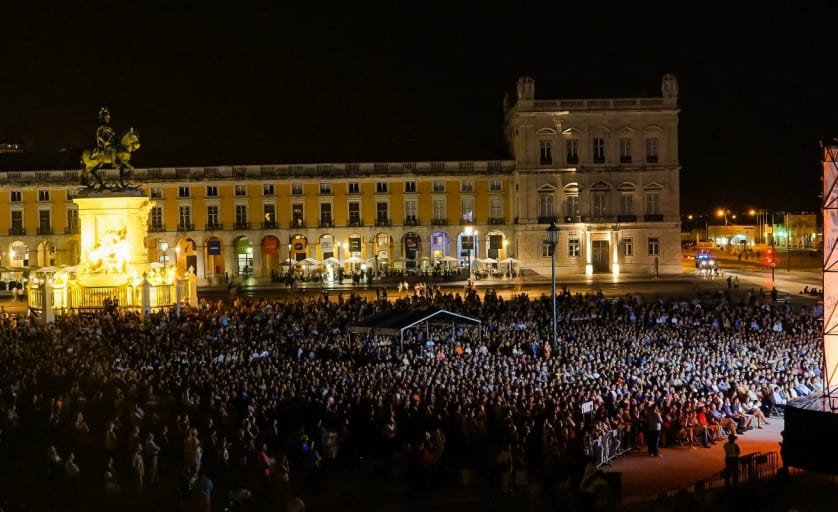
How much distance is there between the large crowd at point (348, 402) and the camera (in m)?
15.8

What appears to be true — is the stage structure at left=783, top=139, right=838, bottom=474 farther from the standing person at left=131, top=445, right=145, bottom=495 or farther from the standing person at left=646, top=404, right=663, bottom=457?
the standing person at left=131, top=445, right=145, bottom=495

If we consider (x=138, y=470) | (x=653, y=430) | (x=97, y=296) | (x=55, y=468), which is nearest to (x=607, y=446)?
(x=653, y=430)

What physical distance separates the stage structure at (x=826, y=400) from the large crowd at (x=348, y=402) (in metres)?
2.29

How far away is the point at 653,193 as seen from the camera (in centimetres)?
7288

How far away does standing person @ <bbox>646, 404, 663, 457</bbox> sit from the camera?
17750 millimetres

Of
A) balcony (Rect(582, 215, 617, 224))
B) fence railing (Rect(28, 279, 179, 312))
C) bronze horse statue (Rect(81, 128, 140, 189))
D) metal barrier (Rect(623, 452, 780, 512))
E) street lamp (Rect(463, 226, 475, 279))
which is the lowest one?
metal barrier (Rect(623, 452, 780, 512))

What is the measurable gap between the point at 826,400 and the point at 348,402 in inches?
360

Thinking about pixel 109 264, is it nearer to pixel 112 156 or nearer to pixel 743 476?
pixel 112 156

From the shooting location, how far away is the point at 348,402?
60.6 ft

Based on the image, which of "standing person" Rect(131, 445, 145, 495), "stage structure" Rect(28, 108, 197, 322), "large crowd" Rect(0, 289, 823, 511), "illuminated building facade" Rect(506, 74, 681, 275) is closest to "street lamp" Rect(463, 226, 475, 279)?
"illuminated building facade" Rect(506, 74, 681, 275)

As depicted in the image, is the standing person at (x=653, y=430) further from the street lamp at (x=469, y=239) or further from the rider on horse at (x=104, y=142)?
the street lamp at (x=469, y=239)

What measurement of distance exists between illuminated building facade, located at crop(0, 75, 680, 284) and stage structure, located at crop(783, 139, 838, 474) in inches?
2061

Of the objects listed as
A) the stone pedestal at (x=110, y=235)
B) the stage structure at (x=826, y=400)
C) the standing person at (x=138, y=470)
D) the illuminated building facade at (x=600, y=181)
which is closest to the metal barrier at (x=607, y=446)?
the stage structure at (x=826, y=400)

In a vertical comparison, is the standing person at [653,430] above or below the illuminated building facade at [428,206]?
below
